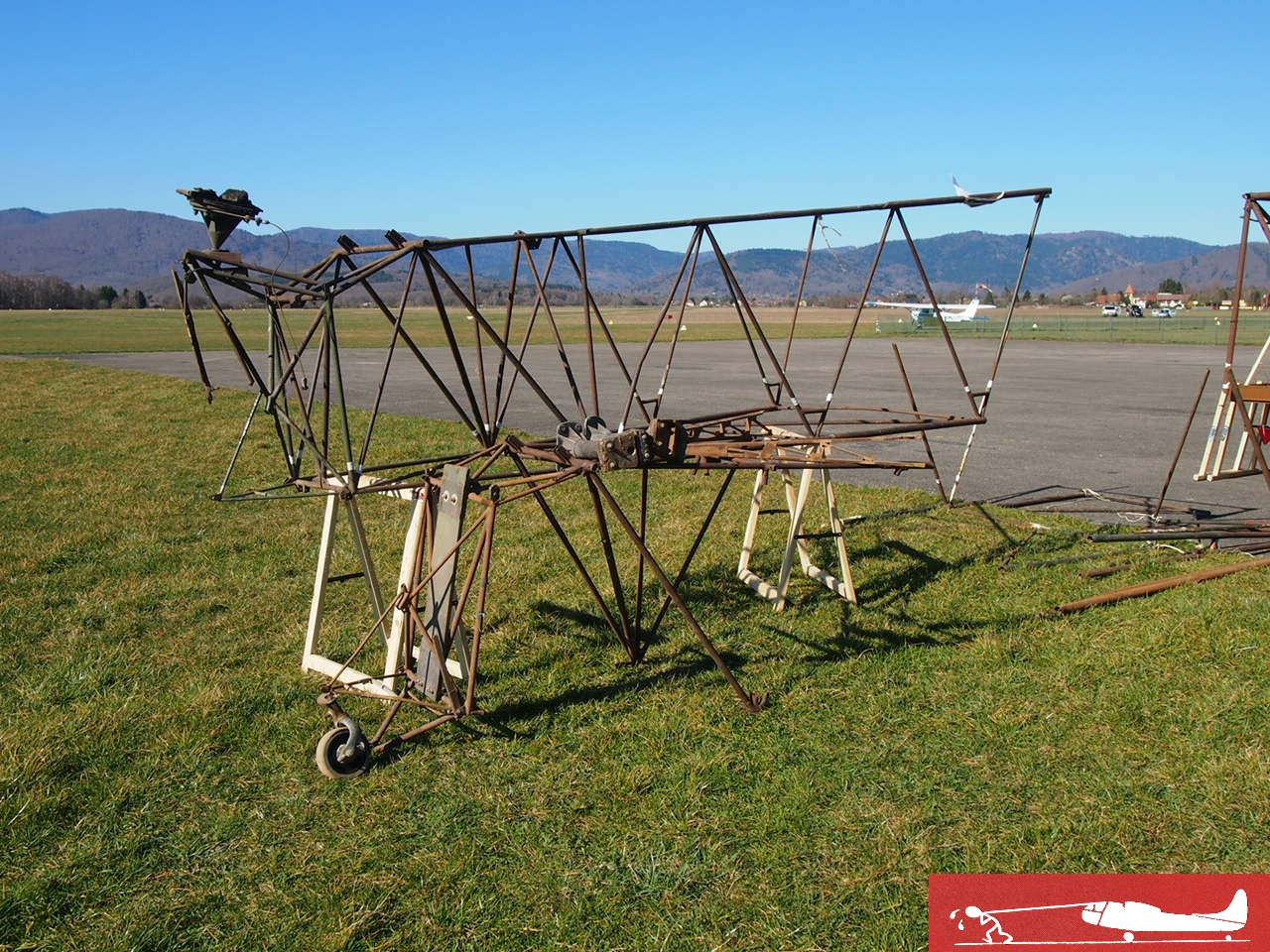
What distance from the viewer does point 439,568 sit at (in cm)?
550

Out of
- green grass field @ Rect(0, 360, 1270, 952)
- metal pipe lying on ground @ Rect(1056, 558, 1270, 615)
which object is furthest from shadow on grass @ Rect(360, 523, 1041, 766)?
metal pipe lying on ground @ Rect(1056, 558, 1270, 615)

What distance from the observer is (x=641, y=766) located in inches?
203

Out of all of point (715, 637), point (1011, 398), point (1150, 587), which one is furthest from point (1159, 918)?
point (1011, 398)

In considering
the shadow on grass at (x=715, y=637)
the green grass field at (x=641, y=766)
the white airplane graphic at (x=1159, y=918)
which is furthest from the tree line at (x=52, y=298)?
the white airplane graphic at (x=1159, y=918)

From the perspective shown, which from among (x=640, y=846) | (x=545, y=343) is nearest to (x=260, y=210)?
(x=640, y=846)

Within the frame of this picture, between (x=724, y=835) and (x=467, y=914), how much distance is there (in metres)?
1.26

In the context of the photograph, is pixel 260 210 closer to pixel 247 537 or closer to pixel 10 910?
pixel 10 910

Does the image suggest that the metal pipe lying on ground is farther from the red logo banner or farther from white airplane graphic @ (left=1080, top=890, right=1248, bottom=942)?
white airplane graphic @ (left=1080, top=890, right=1248, bottom=942)

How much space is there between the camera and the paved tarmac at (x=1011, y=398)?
12.9 metres

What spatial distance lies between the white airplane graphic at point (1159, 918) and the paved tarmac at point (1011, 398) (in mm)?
7312

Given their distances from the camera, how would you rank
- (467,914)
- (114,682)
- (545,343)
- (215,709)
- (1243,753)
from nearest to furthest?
(467,914) → (1243,753) → (215,709) → (114,682) → (545,343)

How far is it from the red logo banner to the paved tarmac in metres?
7.18

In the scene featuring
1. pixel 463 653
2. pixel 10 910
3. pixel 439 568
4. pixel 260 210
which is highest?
pixel 260 210

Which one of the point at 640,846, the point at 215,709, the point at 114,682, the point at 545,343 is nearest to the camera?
the point at 640,846
